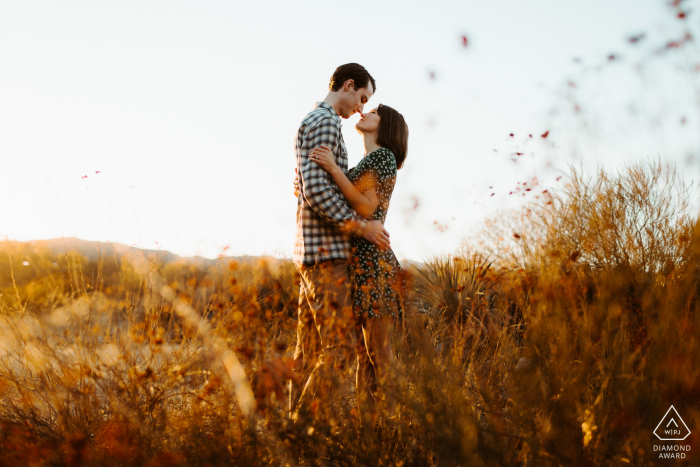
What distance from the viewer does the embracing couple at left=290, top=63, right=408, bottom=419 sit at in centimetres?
202

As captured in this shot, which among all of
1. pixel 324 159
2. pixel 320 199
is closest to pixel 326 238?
pixel 320 199

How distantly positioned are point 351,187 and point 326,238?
0.87 ft

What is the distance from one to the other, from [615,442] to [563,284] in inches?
25.5

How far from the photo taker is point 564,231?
378cm

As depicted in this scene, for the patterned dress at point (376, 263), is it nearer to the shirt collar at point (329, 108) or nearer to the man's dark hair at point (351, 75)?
the shirt collar at point (329, 108)

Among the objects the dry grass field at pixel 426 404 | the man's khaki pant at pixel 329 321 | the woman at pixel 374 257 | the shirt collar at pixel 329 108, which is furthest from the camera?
the shirt collar at pixel 329 108

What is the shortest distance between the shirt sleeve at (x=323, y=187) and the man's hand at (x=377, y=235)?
Answer: 0.06 m

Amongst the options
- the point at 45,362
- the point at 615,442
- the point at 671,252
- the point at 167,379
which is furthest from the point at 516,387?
the point at 671,252

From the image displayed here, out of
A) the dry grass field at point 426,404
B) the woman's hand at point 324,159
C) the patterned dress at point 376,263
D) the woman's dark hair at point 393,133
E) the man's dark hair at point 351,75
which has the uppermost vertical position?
the man's dark hair at point 351,75

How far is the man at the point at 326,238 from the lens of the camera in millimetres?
2010

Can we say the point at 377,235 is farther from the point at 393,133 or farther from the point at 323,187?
the point at 393,133

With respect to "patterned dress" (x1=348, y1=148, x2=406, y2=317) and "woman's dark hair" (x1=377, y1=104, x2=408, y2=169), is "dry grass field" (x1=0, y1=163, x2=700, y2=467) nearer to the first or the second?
"patterned dress" (x1=348, y1=148, x2=406, y2=317)

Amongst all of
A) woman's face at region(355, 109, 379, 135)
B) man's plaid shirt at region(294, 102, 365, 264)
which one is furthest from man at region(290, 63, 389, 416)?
woman's face at region(355, 109, 379, 135)

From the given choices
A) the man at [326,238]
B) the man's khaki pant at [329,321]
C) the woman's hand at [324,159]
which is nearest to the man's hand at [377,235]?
the man at [326,238]
